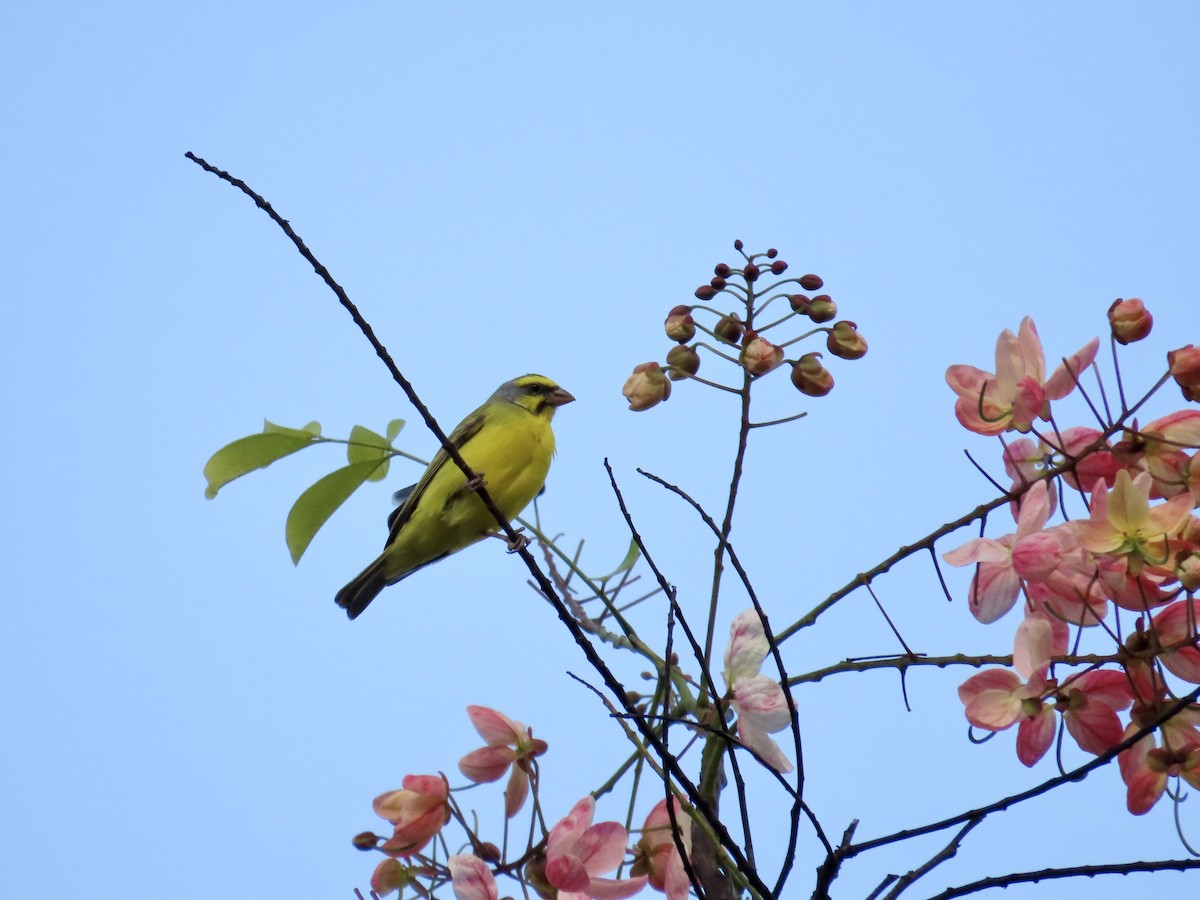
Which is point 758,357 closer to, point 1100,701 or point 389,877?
point 1100,701

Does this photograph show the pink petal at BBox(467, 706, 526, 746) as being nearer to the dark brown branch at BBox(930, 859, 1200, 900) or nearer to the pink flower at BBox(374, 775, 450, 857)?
the pink flower at BBox(374, 775, 450, 857)

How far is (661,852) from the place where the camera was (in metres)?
2.19

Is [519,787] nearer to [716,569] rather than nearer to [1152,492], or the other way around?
[716,569]

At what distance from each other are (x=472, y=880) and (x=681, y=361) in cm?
128

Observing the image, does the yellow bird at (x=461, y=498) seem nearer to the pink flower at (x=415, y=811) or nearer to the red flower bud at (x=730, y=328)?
the red flower bud at (x=730, y=328)

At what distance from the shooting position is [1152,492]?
79.0 inches

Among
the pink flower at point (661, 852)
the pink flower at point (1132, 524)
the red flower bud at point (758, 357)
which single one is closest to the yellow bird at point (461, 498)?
the red flower bud at point (758, 357)

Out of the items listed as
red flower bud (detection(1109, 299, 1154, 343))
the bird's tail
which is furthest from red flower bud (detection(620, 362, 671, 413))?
the bird's tail

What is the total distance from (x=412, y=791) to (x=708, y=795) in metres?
0.52

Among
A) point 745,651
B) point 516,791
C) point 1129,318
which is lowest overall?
point 516,791

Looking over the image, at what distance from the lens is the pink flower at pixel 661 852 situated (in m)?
2.09

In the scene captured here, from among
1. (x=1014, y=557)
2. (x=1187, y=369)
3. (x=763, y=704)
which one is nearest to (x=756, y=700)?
(x=763, y=704)

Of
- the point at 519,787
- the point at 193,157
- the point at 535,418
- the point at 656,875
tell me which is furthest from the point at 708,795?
the point at 535,418

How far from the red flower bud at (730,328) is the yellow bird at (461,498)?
2704 mm
